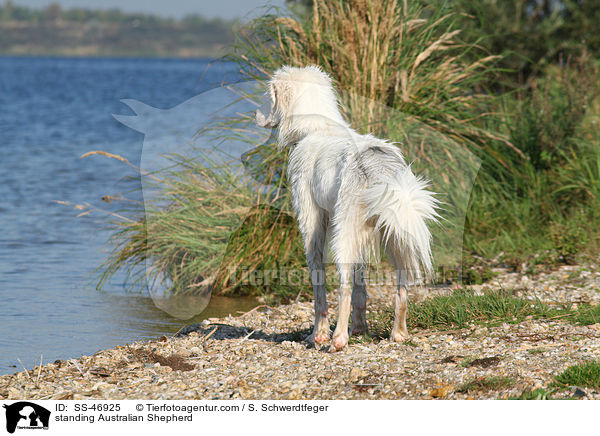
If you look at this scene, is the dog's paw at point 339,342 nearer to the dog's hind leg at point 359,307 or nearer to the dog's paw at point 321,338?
the dog's paw at point 321,338

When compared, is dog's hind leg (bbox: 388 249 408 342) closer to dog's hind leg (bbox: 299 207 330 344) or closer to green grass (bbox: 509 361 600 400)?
dog's hind leg (bbox: 299 207 330 344)

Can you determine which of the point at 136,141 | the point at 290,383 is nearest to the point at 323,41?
the point at 290,383

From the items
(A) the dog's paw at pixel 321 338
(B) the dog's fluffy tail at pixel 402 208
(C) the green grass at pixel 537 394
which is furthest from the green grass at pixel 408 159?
(C) the green grass at pixel 537 394

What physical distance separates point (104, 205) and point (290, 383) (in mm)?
8006

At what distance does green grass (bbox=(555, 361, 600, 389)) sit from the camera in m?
3.94

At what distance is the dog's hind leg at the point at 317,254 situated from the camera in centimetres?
529

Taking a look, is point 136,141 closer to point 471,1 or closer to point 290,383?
point 471,1

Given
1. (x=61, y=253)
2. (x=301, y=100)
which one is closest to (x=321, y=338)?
(x=301, y=100)

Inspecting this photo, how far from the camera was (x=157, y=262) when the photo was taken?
755cm
